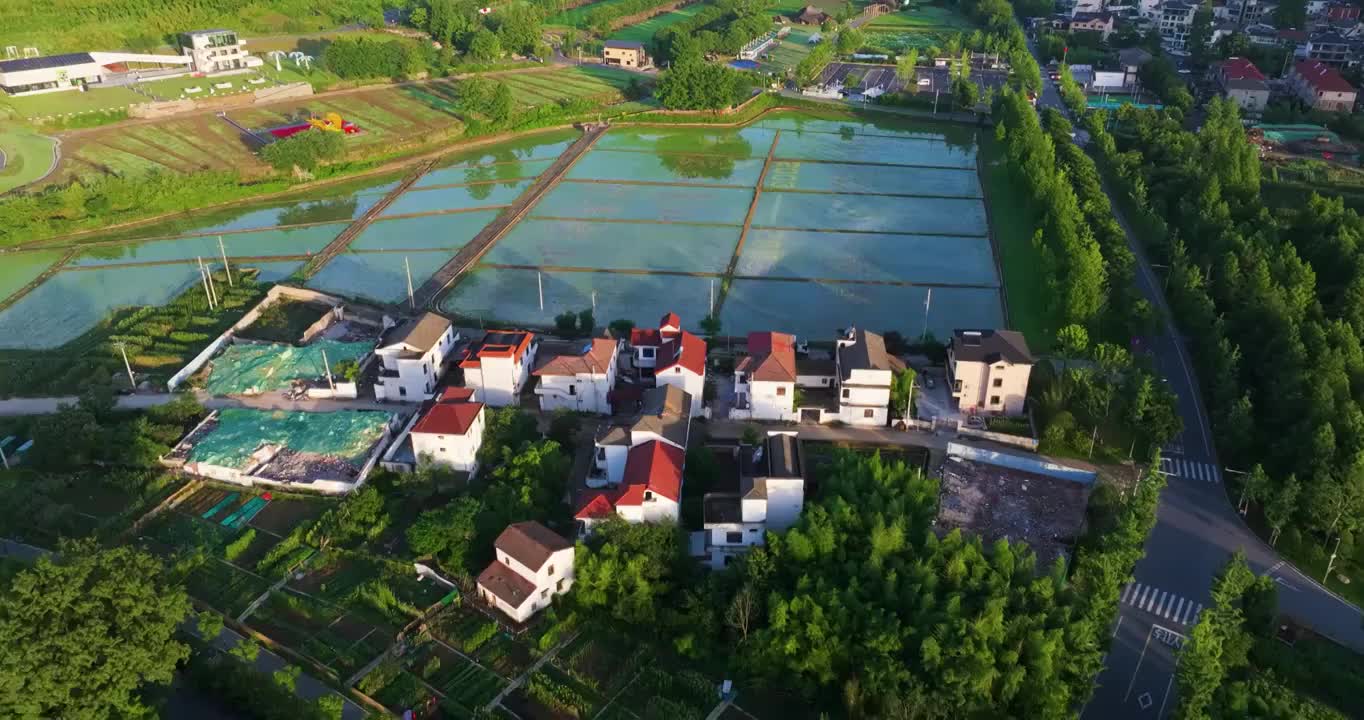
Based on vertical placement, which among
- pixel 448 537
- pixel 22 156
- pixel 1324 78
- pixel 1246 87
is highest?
pixel 1324 78

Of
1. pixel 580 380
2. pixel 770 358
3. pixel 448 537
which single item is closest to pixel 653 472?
pixel 448 537

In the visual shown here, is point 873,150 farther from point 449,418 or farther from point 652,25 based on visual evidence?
point 652,25

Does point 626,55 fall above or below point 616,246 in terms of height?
above

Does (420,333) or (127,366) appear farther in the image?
(127,366)

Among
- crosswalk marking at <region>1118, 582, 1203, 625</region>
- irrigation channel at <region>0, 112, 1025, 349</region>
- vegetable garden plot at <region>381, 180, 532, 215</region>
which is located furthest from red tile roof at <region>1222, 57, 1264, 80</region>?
crosswalk marking at <region>1118, 582, 1203, 625</region>

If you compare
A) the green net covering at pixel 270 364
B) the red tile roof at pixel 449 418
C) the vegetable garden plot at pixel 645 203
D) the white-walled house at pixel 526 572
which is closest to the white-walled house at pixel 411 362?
the green net covering at pixel 270 364

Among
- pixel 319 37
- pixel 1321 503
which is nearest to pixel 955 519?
pixel 1321 503
